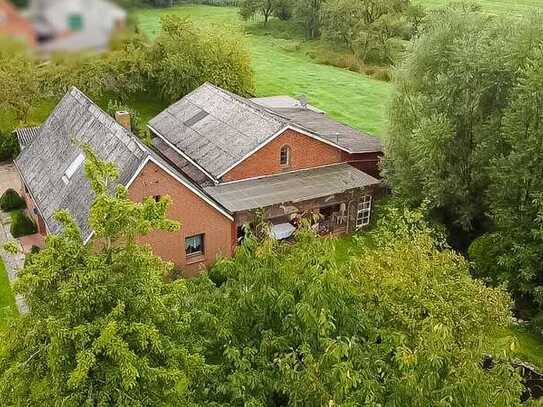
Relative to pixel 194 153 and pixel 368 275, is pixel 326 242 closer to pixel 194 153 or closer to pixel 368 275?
pixel 368 275

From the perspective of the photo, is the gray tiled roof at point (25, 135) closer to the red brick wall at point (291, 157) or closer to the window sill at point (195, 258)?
Result: the red brick wall at point (291, 157)

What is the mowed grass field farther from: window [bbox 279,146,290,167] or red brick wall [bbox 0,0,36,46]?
red brick wall [bbox 0,0,36,46]

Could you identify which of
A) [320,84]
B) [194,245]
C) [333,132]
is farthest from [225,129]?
[320,84]

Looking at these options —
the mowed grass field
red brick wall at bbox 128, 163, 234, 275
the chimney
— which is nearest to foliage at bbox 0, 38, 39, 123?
the chimney

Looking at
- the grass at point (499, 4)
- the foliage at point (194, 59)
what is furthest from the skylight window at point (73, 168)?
the grass at point (499, 4)

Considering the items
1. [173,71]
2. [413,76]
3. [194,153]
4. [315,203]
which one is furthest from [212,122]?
[173,71]

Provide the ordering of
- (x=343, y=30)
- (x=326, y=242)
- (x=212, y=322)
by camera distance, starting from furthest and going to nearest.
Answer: (x=343, y=30), (x=326, y=242), (x=212, y=322)

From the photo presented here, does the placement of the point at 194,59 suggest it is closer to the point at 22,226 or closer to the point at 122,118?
the point at 122,118
